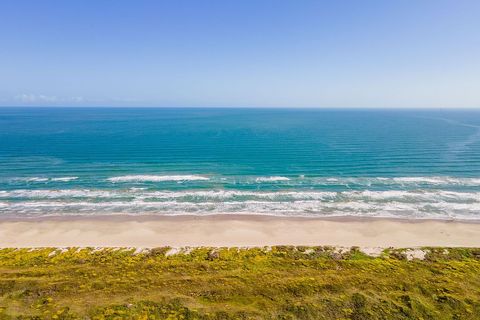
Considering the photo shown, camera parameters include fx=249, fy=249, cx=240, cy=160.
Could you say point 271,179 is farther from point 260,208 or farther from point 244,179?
point 260,208

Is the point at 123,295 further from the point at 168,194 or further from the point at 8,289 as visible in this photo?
the point at 168,194

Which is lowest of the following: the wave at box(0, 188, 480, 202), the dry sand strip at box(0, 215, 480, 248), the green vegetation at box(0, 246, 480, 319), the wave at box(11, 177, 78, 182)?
the dry sand strip at box(0, 215, 480, 248)

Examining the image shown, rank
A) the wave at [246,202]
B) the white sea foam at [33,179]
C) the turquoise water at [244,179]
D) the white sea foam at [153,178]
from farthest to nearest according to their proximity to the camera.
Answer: the white sea foam at [153,178] → the white sea foam at [33,179] → the turquoise water at [244,179] → the wave at [246,202]

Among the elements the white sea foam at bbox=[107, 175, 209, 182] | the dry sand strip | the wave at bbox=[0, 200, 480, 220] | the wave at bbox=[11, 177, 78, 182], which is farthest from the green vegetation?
the wave at bbox=[11, 177, 78, 182]

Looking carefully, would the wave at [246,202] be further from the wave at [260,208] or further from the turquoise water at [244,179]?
the turquoise water at [244,179]

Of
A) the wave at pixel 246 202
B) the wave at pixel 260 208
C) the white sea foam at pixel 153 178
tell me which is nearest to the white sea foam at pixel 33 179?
the wave at pixel 246 202

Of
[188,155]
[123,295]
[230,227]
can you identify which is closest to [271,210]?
[230,227]

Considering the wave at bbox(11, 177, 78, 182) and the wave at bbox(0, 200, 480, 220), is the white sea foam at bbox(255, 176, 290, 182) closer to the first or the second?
the wave at bbox(0, 200, 480, 220)
